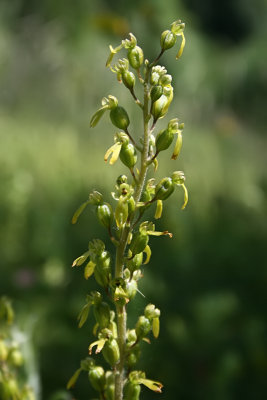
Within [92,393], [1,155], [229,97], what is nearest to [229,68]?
[229,97]

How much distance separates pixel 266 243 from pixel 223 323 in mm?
646

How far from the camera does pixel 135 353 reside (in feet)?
1.86

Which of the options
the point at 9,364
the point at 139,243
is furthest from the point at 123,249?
the point at 9,364

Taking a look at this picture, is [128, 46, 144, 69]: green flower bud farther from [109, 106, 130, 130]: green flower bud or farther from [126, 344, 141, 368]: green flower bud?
[126, 344, 141, 368]: green flower bud

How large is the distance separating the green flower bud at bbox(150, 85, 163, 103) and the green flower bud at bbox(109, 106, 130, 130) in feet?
0.12

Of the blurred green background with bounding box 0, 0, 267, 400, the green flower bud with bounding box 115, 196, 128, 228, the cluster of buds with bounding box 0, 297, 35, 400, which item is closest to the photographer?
the green flower bud with bounding box 115, 196, 128, 228

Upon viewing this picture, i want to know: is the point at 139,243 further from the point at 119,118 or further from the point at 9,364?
the point at 9,364

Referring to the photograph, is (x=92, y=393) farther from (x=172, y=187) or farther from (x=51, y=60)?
(x=51, y=60)

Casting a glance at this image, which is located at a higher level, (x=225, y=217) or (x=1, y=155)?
(x=1, y=155)

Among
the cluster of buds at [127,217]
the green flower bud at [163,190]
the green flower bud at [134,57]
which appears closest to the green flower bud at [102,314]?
the cluster of buds at [127,217]

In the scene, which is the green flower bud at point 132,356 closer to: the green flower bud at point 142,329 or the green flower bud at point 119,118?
the green flower bud at point 142,329

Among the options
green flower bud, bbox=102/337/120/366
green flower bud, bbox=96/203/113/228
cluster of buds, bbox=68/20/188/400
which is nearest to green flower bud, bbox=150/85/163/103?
cluster of buds, bbox=68/20/188/400

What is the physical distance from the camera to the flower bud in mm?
566

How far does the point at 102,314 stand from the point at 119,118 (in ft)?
0.61
